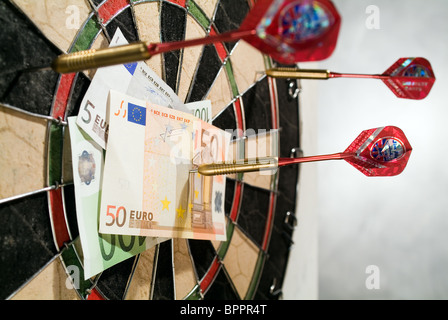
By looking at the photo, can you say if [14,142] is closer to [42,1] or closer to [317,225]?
[42,1]

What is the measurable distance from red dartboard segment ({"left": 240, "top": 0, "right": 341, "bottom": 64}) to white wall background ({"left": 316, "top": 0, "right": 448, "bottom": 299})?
840 mm

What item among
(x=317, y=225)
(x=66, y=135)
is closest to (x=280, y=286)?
(x=317, y=225)

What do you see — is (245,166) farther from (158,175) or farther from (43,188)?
(43,188)

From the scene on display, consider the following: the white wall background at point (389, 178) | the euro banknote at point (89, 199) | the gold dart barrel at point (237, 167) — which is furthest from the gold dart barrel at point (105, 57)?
the white wall background at point (389, 178)

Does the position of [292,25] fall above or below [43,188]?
above

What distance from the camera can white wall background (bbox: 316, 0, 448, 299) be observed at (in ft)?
4.09

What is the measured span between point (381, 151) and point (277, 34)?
32cm

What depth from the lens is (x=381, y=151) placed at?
679 millimetres

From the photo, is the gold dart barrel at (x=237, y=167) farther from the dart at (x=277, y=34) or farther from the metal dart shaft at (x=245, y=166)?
the dart at (x=277, y=34)

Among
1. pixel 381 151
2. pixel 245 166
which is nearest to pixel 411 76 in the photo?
pixel 381 151

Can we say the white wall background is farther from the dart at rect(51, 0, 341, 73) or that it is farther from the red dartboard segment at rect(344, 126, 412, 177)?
the dart at rect(51, 0, 341, 73)

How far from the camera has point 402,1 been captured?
1.25 m

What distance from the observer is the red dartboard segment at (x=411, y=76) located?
0.75 metres

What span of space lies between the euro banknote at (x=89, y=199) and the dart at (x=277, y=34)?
13 cm
